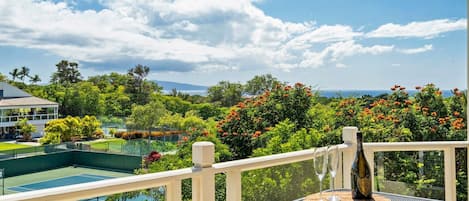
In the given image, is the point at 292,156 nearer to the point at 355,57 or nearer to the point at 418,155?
the point at 418,155

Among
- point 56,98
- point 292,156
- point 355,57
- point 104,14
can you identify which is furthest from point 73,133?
point 355,57

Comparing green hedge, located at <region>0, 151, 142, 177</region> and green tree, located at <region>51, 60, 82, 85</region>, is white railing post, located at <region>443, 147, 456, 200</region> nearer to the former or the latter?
green hedge, located at <region>0, 151, 142, 177</region>

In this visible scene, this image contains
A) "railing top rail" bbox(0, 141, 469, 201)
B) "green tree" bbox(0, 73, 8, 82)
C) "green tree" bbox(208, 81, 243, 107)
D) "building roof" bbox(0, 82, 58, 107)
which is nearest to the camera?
"railing top rail" bbox(0, 141, 469, 201)

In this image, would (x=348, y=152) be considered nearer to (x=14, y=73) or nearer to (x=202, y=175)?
(x=202, y=175)

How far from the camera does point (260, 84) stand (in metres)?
8.55

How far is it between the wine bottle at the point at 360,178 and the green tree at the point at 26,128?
5.15 metres

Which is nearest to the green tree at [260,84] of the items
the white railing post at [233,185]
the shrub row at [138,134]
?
the shrub row at [138,134]

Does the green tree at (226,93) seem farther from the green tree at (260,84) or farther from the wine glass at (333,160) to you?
the wine glass at (333,160)

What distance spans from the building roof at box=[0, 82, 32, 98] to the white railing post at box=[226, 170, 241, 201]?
4401 mm

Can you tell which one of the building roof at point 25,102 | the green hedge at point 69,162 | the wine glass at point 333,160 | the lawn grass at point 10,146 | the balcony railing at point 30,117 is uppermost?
the building roof at point 25,102

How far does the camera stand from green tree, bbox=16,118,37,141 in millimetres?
5806

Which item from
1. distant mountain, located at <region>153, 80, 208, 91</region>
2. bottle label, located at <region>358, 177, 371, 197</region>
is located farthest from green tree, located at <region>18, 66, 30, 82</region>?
bottle label, located at <region>358, 177, 371, 197</region>

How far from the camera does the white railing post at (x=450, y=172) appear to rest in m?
3.27

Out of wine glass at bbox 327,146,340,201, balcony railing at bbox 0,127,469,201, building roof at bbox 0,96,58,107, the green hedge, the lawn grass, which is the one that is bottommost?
the green hedge
